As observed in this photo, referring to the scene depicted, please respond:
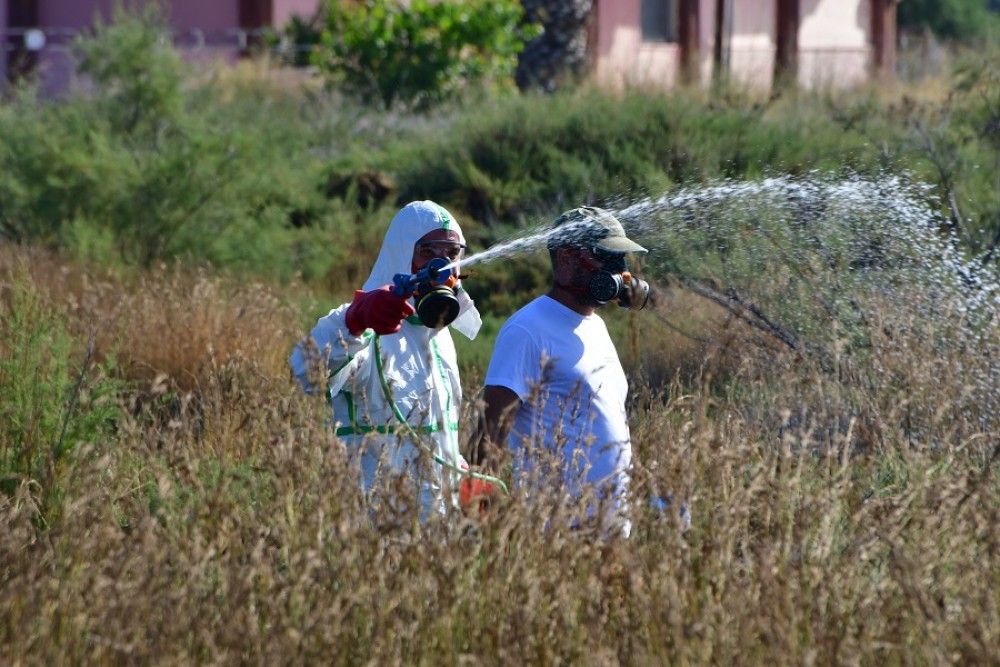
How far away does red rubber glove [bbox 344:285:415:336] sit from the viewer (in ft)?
15.0

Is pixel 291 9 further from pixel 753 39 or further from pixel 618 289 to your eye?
pixel 618 289

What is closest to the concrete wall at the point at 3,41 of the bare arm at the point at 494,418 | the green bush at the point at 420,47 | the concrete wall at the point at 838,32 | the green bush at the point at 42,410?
the green bush at the point at 420,47

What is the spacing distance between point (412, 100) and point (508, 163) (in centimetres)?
619

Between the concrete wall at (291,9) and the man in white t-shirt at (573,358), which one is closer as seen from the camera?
the man in white t-shirt at (573,358)

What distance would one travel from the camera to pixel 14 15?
2436 centimetres

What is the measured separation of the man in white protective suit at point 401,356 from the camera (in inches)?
180

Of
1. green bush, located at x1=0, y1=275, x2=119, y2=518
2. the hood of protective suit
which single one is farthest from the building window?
the hood of protective suit

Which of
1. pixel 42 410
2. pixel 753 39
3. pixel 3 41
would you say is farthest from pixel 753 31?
pixel 42 410

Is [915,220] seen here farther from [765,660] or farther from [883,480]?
[765,660]

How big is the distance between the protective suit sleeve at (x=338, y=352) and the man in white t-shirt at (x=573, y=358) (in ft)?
1.24

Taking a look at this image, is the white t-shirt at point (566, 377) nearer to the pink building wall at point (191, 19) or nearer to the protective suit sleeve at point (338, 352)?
the protective suit sleeve at point (338, 352)

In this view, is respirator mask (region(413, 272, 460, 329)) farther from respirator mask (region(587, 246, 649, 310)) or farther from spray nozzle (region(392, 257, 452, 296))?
respirator mask (region(587, 246, 649, 310))

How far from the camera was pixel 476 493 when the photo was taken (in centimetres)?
445

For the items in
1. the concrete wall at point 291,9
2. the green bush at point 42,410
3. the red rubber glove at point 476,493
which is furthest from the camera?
the concrete wall at point 291,9
